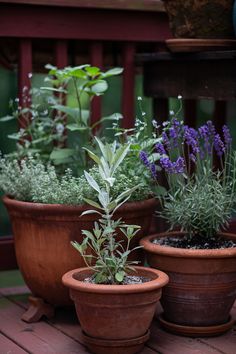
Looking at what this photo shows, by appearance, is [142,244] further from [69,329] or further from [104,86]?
[104,86]

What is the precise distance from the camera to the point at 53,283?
105 inches

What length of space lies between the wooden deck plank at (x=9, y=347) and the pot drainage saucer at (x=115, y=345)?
222mm

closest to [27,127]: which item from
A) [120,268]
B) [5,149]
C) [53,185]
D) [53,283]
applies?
[5,149]

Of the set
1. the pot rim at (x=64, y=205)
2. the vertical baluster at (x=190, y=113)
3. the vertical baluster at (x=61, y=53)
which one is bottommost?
the pot rim at (x=64, y=205)

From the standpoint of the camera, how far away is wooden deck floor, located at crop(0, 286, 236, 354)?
97.2 inches

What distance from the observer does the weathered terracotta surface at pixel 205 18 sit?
2.97 m

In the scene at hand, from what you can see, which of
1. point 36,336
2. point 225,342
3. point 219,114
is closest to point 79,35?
point 219,114

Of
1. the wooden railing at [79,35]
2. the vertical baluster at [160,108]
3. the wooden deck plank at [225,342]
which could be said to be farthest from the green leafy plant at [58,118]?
the wooden deck plank at [225,342]

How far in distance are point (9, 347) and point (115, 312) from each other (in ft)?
1.36

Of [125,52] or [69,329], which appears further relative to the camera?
[125,52]

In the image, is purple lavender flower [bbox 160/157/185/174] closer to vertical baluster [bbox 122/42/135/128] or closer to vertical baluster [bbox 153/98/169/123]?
vertical baluster [bbox 153/98/169/123]

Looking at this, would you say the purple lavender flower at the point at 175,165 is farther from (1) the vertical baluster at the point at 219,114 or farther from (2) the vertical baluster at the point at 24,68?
(1) the vertical baluster at the point at 219,114

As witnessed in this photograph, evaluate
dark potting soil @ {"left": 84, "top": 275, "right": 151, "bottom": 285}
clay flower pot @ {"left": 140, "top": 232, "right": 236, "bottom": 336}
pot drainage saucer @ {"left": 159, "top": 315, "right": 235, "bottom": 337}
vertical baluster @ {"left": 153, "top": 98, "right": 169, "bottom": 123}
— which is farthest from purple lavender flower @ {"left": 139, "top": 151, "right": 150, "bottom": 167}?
vertical baluster @ {"left": 153, "top": 98, "right": 169, "bottom": 123}

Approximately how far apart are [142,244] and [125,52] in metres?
1.18
